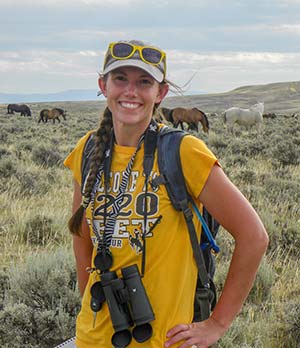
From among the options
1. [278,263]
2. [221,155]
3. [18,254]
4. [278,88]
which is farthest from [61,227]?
[278,88]

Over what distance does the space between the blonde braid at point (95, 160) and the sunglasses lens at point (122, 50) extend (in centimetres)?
33

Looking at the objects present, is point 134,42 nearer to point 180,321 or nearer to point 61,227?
point 180,321

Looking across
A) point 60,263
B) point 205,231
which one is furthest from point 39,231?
point 205,231

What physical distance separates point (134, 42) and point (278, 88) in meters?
114

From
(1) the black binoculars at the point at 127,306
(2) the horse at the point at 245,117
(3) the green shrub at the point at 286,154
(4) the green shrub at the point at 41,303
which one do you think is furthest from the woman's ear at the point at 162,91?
(2) the horse at the point at 245,117

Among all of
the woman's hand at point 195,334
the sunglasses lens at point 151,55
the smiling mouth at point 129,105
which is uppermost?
the sunglasses lens at point 151,55

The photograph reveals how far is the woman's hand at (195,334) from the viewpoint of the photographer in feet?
6.83

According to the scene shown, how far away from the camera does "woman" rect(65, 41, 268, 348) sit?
2070 millimetres

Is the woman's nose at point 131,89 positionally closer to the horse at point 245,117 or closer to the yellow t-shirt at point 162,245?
the yellow t-shirt at point 162,245

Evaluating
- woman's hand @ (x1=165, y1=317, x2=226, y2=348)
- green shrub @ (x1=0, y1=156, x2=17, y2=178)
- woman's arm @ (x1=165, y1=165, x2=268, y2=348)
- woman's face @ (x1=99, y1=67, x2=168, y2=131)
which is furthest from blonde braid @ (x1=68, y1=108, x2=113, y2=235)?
green shrub @ (x1=0, y1=156, x2=17, y2=178)

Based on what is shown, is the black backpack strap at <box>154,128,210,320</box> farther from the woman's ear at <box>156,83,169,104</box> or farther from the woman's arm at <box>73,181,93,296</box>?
the woman's arm at <box>73,181,93,296</box>

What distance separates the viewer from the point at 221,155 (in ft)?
44.9

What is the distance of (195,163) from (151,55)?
50 cm

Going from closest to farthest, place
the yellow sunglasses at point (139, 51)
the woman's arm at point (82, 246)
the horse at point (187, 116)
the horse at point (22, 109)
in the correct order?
the yellow sunglasses at point (139, 51) < the woman's arm at point (82, 246) < the horse at point (187, 116) < the horse at point (22, 109)
